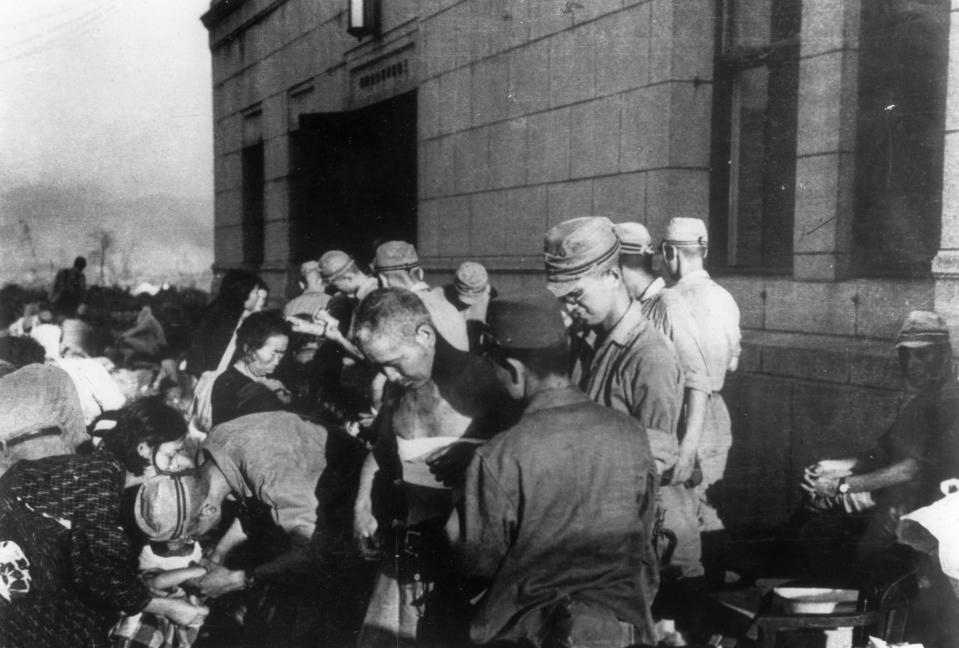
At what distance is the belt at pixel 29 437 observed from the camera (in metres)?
3.23

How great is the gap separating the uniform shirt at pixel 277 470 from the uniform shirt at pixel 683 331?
177 centimetres

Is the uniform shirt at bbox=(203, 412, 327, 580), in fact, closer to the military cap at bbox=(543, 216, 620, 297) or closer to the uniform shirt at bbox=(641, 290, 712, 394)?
the military cap at bbox=(543, 216, 620, 297)

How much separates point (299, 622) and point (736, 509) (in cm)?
389

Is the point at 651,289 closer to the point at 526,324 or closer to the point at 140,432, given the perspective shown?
the point at 526,324

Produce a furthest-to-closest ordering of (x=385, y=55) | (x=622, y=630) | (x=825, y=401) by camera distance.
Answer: (x=385, y=55) → (x=825, y=401) → (x=622, y=630)

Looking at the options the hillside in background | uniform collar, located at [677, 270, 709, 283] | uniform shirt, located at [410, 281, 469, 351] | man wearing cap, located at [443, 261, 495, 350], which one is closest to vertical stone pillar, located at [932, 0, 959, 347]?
uniform collar, located at [677, 270, 709, 283]

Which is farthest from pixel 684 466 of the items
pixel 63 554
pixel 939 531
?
pixel 63 554

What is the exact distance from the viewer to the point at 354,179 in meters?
13.2

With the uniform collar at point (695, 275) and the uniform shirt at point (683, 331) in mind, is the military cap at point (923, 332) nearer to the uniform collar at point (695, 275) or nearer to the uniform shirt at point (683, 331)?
the uniform shirt at point (683, 331)

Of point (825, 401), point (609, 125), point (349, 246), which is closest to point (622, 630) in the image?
point (825, 401)

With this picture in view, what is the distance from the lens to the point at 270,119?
1503 centimetres

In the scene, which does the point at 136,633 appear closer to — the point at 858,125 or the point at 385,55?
the point at 858,125

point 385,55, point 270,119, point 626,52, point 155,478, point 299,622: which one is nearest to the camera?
point 155,478

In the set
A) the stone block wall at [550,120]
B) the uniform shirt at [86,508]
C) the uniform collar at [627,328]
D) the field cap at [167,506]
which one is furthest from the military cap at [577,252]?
the stone block wall at [550,120]
